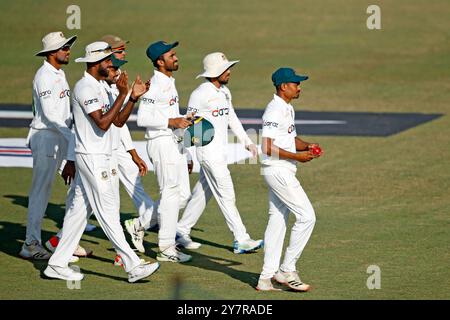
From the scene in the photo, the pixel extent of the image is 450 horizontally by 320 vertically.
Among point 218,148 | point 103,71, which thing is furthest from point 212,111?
point 103,71

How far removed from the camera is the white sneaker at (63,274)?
39.5 feet

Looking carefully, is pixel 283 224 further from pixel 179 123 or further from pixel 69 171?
pixel 69 171

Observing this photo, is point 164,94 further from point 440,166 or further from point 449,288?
point 440,166

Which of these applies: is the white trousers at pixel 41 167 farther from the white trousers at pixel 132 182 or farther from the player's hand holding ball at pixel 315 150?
the player's hand holding ball at pixel 315 150

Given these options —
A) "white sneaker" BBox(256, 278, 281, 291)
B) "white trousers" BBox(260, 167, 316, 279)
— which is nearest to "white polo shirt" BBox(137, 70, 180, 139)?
"white trousers" BBox(260, 167, 316, 279)

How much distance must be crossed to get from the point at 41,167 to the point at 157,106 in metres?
1.54

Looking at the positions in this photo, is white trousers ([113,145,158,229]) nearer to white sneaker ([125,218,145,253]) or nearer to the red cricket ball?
white sneaker ([125,218,145,253])

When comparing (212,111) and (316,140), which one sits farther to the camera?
(316,140)

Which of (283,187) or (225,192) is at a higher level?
(283,187)

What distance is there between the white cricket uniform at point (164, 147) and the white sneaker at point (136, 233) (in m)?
0.49

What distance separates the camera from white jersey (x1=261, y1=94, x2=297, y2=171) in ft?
38.0

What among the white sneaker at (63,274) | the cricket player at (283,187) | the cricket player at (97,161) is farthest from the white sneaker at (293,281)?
the white sneaker at (63,274)

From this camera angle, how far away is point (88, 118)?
11828mm

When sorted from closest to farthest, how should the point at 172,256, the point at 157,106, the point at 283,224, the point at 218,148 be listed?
the point at 283,224
the point at 172,256
the point at 157,106
the point at 218,148
